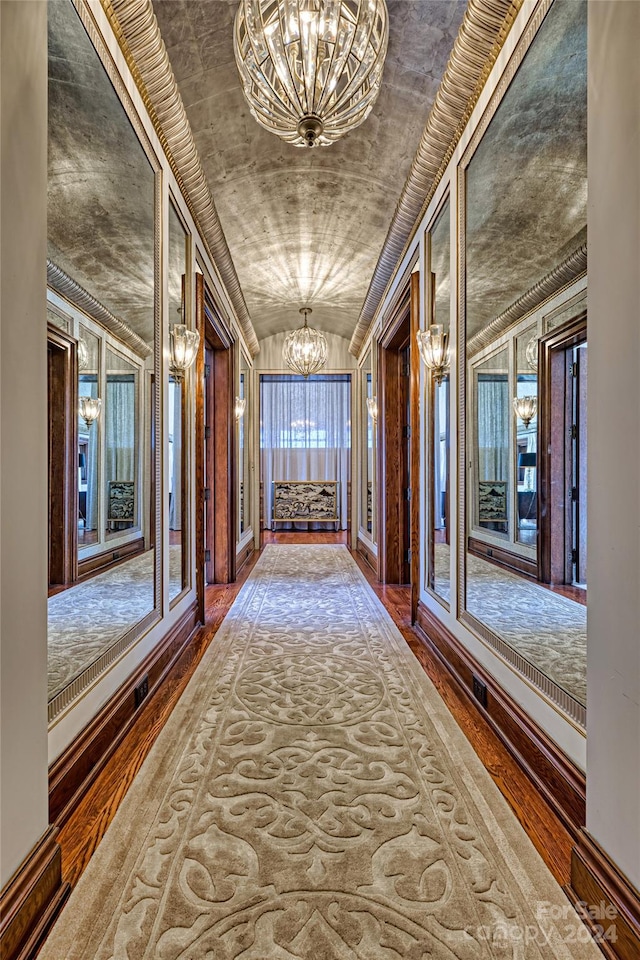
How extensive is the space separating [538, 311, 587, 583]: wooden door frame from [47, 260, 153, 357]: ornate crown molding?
66.9 inches

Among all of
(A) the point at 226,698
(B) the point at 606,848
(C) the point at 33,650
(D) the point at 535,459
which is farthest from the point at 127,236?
(B) the point at 606,848

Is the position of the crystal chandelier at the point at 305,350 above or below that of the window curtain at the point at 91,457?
above

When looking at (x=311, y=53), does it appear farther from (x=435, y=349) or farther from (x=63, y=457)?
(x=435, y=349)

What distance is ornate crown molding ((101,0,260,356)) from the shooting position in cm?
202

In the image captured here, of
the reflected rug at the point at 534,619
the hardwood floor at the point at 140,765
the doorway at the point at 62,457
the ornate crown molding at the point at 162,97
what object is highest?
the ornate crown molding at the point at 162,97

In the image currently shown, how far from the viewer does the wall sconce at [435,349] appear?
3127 mm

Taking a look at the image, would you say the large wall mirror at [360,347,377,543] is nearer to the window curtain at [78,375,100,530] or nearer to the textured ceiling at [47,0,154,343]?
the textured ceiling at [47,0,154,343]

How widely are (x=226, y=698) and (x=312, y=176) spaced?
3.81 m

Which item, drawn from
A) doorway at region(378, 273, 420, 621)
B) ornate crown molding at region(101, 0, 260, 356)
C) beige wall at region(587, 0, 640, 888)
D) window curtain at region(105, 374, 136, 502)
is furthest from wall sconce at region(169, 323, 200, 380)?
doorway at region(378, 273, 420, 621)

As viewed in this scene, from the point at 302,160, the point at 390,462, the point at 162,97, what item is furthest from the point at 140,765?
the point at 390,462

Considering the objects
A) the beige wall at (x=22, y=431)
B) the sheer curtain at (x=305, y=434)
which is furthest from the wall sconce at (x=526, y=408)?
the sheer curtain at (x=305, y=434)

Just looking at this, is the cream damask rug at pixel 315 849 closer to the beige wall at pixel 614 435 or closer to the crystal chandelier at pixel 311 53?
the beige wall at pixel 614 435

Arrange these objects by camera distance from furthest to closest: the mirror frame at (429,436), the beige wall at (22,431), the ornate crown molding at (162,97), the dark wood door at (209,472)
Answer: the dark wood door at (209,472), the mirror frame at (429,436), the ornate crown molding at (162,97), the beige wall at (22,431)

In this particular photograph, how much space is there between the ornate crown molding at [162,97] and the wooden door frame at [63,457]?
1.39 metres
